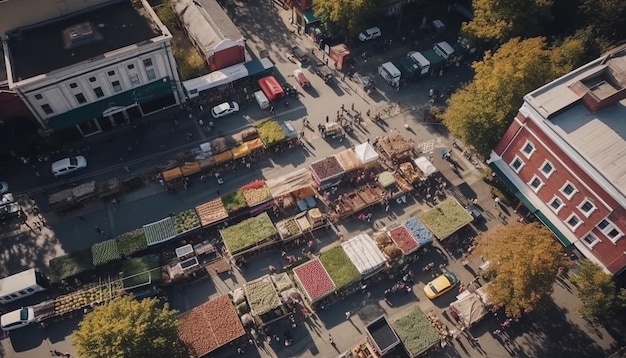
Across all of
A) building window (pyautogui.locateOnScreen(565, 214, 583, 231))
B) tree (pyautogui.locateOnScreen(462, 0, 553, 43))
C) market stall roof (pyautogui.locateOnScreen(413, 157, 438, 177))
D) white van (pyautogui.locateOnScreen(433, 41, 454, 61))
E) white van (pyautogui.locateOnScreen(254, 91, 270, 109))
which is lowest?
building window (pyautogui.locateOnScreen(565, 214, 583, 231))

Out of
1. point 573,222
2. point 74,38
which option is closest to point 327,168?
point 573,222

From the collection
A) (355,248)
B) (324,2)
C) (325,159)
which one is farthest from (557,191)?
(324,2)

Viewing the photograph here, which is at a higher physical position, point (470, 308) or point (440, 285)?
point (440, 285)

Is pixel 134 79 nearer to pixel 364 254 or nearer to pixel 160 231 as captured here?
pixel 160 231

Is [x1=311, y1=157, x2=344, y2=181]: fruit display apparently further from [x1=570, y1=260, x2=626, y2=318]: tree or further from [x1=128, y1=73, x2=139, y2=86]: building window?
[x1=570, y1=260, x2=626, y2=318]: tree

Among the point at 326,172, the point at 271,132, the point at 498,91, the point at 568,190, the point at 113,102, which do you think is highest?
the point at 113,102

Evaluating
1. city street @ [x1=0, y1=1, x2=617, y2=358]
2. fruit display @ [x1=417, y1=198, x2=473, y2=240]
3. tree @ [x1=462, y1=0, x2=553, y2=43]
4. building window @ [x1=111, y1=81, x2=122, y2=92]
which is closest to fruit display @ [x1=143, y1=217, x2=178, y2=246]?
city street @ [x1=0, y1=1, x2=617, y2=358]
